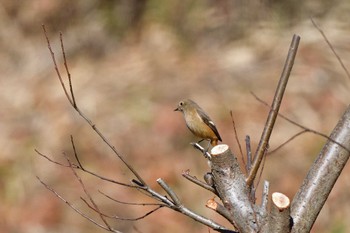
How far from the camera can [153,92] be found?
7816 millimetres

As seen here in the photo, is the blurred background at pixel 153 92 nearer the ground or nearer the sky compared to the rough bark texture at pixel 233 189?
nearer the sky

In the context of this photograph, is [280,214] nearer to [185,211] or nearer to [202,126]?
[185,211]

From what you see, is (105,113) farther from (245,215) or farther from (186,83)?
(245,215)

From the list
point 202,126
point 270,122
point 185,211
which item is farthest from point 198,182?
point 202,126

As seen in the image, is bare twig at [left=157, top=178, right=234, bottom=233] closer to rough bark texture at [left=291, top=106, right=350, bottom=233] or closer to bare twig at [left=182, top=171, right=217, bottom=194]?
bare twig at [left=182, top=171, right=217, bottom=194]

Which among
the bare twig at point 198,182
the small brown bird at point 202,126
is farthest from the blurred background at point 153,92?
the bare twig at point 198,182

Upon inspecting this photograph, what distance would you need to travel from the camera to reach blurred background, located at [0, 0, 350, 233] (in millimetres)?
6977

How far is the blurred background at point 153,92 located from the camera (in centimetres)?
698

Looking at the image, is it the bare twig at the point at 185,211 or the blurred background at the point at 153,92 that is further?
the blurred background at the point at 153,92

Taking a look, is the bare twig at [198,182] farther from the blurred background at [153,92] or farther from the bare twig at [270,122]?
the blurred background at [153,92]

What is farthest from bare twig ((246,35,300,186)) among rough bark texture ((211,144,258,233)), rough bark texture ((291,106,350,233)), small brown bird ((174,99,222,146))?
small brown bird ((174,99,222,146))

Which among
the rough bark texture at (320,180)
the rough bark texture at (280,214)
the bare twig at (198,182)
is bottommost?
the rough bark texture at (280,214)

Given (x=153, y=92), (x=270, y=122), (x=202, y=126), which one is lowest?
(x=270, y=122)

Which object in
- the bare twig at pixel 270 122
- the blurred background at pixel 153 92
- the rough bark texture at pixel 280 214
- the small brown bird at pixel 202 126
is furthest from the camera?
the blurred background at pixel 153 92
